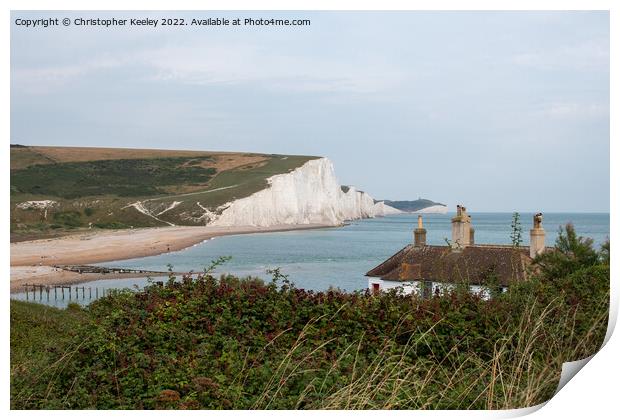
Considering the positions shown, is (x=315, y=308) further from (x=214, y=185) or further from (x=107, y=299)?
(x=214, y=185)

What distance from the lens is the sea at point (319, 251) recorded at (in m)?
8.92

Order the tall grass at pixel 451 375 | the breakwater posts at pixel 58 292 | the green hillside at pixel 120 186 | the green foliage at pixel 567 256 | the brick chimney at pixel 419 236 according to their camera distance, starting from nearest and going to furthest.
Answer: the tall grass at pixel 451 375
the green foliage at pixel 567 256
the green hillside at pixel 120 186
the brick chimney at pixel 419 236
the breakwater posts at pixel 58 292

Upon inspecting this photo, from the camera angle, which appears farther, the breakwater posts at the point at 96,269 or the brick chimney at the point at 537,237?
the breakwater posts at the point at 96,269

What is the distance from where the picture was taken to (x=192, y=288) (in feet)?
19.1

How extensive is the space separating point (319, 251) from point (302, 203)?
8670 millimetres

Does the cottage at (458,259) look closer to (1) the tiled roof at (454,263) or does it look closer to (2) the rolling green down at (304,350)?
(1) the tiled roof at (454,263)

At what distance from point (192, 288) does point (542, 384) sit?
9.51 feet

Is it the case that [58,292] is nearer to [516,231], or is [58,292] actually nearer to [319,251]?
[319,251]

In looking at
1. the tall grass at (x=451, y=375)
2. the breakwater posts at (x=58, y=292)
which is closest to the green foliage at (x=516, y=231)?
the tall grass at (x=451, y=375)

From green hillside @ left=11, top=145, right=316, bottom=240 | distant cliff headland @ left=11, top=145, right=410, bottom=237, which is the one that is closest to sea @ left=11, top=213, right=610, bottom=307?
distant cliff headland @ left=11, top=145, right=410, bottom=237

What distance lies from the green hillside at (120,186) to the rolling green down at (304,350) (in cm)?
336

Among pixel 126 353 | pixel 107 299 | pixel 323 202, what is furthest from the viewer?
pixel 323 202
